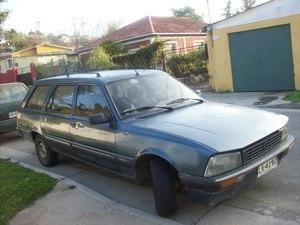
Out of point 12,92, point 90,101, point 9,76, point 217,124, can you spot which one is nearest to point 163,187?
point 217,124

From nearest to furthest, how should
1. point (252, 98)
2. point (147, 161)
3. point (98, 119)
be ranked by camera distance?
point (147, 161) < point (98, 119) < point (252, 98)

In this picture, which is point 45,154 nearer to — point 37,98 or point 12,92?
point 37,98

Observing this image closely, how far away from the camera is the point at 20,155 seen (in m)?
9.39

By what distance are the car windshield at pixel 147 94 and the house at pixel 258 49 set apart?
8.29 meters

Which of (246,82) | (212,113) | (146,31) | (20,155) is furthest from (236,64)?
(146,31)

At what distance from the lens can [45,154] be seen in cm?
800

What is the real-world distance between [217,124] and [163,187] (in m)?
0.94

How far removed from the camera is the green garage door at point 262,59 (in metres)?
13.9

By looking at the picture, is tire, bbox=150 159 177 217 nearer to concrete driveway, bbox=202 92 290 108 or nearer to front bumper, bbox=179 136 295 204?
front bumper, bbox=179 136 295 204

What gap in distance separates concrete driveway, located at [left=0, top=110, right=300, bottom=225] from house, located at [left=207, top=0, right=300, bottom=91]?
7097 mm

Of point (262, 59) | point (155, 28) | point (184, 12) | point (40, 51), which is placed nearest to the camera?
point (262, 59)

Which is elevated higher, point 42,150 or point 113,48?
point 113,48

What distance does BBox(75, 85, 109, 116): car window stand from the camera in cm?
591

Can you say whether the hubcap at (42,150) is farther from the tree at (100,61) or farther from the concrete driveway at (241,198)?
the tree at (100,61)
